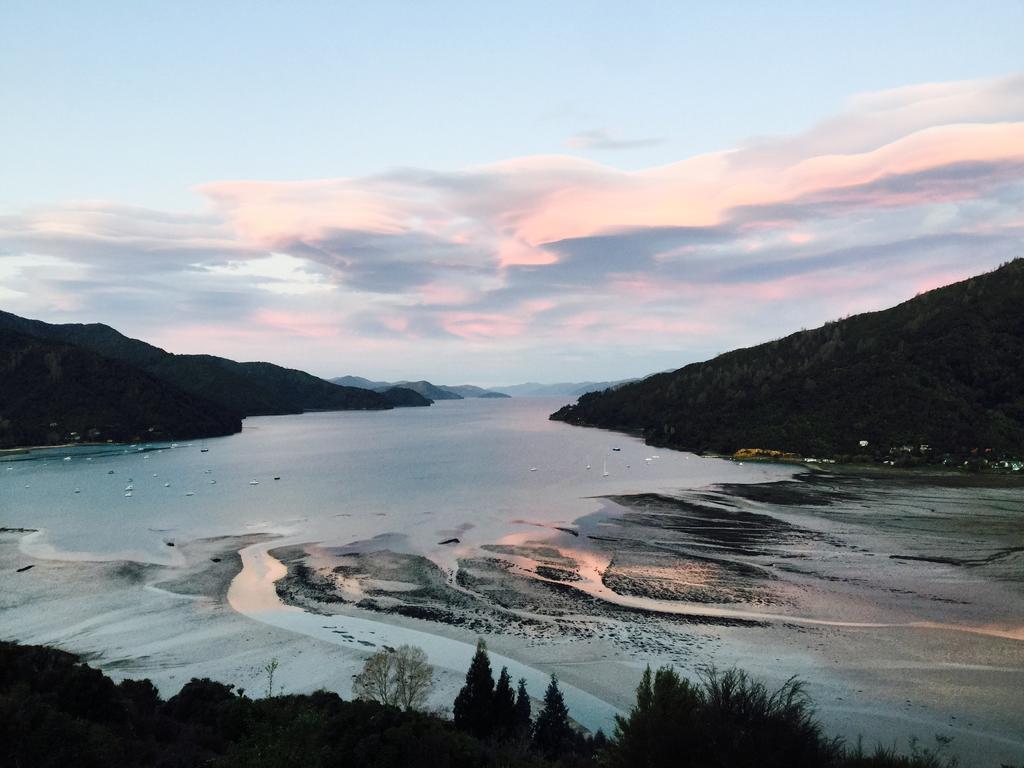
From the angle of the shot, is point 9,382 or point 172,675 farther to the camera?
point 9,382

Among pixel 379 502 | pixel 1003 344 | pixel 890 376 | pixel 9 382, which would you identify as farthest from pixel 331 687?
pixel 9 382

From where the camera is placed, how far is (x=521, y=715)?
28.3 m

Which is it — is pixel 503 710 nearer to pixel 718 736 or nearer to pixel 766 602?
pixel 718 736

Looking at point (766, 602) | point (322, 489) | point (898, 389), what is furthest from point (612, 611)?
point (898, 389)

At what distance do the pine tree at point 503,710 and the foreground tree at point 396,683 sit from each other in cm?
442

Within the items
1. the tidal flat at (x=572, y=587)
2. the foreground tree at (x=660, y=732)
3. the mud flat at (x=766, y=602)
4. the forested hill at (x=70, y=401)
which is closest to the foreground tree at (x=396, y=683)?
the tidal flat at (x=572, y=587)

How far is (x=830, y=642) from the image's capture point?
3759 centimetres

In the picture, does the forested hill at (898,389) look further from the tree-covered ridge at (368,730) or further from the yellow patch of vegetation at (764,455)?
the tree-covered ridge at (368,730)

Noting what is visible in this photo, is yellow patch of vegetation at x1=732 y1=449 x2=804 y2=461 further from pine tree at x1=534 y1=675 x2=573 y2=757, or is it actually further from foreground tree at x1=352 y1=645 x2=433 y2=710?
pine tree at x1=534 y1=675 x2=573 y2=757

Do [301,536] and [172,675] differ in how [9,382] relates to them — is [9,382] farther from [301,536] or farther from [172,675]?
[172,675]

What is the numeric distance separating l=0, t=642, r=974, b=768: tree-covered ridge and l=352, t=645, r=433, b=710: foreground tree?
62.6 inches

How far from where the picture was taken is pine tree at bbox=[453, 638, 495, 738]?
91.9ft

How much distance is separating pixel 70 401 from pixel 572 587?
613ft

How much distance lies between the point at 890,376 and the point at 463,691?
14502cm
